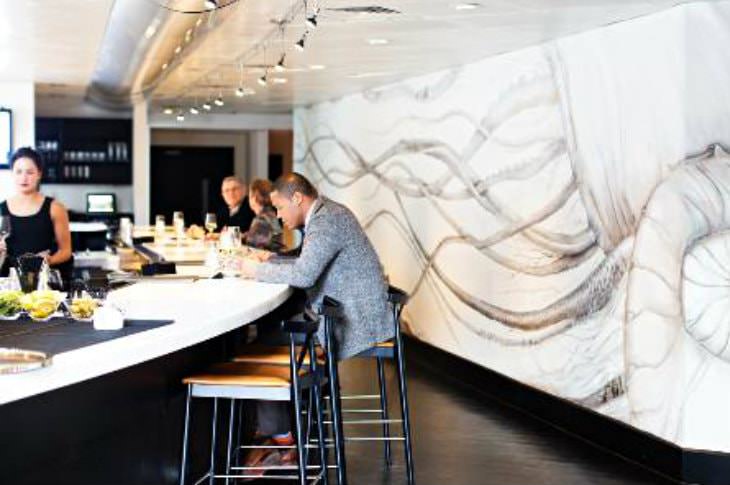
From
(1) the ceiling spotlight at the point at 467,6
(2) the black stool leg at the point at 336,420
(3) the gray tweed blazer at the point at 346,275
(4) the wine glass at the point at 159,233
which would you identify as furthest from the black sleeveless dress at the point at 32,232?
(4) the wine glass at the point at 159,233

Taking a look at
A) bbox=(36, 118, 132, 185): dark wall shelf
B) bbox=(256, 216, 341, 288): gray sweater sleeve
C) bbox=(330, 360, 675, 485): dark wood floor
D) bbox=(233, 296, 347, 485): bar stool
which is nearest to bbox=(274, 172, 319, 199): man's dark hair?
bbox=(256, 216, 341, 288): gray sweater sleeve

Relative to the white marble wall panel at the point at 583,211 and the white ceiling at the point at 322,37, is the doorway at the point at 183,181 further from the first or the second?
the white marble wall panel at the point at 583,211

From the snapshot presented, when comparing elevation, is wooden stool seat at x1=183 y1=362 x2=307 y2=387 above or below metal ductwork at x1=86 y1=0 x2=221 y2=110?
below

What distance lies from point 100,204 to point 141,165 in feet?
3.26

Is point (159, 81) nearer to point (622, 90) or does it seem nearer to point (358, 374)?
point (358, 374)

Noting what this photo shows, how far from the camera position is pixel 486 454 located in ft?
25.2

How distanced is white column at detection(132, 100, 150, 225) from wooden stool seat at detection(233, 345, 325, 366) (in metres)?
12.2

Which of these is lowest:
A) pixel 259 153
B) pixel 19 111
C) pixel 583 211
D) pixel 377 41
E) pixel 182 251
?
pixel 182 251

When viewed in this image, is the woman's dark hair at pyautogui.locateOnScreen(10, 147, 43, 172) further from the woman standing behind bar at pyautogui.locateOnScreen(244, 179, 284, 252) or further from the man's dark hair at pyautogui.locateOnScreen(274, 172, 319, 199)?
the woman standing behind bar at pyautogui.locateOnScreen(244, 179, 284, 252)

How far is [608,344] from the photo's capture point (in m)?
7.79

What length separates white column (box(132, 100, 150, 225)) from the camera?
1802 cm

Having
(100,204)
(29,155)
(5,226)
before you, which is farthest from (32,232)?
(100,204)

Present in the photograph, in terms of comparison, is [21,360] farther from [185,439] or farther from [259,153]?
[259,153]

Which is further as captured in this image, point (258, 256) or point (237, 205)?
point (237, 205)
